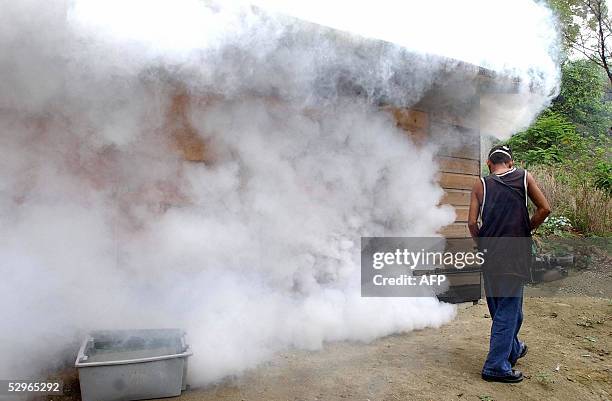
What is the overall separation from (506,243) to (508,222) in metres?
0.17

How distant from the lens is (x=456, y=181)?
20.3 feet

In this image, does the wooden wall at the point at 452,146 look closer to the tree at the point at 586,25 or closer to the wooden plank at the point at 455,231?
the wooden plank at the point at 455,231

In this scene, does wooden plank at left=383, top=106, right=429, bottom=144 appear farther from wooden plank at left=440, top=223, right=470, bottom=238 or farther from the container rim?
the container rim

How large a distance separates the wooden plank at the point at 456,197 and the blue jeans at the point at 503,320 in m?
2.28

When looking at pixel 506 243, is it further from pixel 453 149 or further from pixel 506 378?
pixel 453 149

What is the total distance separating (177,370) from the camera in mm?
3328

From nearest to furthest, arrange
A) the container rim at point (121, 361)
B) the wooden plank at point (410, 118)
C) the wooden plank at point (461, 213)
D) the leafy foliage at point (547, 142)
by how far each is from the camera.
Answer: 1. the container rim at point (121, 361)
2. the wooden plank at point (410, 118)
3. the wooden plank at point (461, 213)
4. the leafy foliage at point (547, 142)

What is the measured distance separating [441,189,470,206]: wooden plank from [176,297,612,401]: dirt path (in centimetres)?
149

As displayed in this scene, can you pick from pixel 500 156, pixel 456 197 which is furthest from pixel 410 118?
pixel 500 156

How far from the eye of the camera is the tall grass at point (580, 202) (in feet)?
33.5

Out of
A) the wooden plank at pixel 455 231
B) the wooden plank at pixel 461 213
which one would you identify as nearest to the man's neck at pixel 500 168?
the wooden plank at pixel 455 231

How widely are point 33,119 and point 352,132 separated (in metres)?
3.02

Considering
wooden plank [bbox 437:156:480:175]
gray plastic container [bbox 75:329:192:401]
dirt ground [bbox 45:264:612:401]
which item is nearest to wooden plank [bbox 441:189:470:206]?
wooden plank [bbox 437:156:480:175]

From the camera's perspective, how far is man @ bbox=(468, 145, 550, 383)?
12.3 ft
